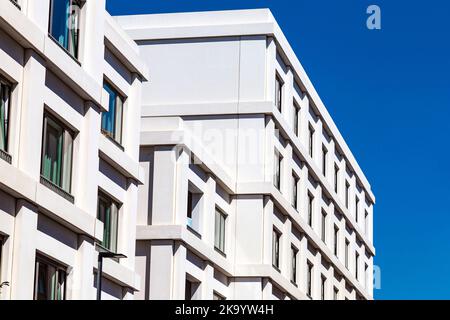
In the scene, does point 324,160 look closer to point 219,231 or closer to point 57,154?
point 219,231

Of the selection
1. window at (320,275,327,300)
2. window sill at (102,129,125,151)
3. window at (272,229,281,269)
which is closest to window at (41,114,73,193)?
Answer: window sill at (102,129,125,151)

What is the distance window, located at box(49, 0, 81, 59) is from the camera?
104 feet

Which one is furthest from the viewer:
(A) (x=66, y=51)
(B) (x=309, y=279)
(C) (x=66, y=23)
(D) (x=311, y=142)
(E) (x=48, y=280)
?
(D) (x=311, y=142)

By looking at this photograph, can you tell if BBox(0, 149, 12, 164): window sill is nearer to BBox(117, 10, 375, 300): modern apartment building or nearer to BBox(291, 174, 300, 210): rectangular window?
BBox(117, 10, 375, 300): modern apartment building

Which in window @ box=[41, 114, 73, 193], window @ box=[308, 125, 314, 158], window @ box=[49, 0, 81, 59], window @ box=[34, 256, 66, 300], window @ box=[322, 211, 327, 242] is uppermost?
Answer: window @ box=[308, 125, 314, 158]

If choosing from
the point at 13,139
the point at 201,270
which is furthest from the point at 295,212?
the point at 13,139

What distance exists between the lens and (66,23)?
108ft

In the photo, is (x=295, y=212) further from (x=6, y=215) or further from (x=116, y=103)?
(x=6, y=215)

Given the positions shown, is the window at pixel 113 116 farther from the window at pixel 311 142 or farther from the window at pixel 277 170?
the window at pixel 311 142

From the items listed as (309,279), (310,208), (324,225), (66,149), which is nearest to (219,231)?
(309,279)

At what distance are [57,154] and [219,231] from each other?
18.3 m

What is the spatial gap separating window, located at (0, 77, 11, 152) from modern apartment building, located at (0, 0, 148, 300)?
3cm

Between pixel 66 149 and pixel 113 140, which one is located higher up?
pixel 113 140

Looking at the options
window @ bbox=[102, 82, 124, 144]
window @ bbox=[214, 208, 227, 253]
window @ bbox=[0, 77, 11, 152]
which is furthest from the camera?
window @ bbox=[214, 208, 227, 253]
